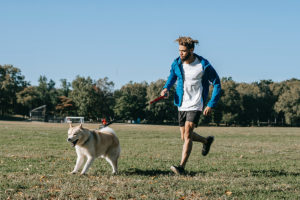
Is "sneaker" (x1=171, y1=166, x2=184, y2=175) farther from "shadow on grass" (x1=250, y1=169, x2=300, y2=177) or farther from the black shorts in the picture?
"shadow on grass" (x1=250, y1=169, x2=300, y2=177)

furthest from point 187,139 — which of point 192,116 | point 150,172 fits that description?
point 150,172

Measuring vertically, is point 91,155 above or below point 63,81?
below

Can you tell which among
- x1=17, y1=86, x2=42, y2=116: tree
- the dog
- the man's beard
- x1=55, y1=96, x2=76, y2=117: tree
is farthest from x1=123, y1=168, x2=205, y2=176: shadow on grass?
x1=55, y1=96, x2=76, y2=117: tree

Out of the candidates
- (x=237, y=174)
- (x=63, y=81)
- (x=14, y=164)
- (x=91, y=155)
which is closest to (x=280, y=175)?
(x=237, y=174)

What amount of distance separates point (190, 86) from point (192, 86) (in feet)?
0.13

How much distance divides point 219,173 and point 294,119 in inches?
3085

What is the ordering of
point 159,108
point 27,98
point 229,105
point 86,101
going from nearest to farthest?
1. point 159,108
2. point 229,105
3. point 27,98
4. point 86,101

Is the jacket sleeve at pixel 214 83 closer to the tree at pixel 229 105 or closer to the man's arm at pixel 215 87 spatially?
the man's arm at pixel 215 87

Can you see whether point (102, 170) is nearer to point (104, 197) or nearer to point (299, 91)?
point (104, 197)

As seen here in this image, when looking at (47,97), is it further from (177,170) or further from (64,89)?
(177,170)

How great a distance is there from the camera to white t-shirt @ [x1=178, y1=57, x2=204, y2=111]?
635 centimetres

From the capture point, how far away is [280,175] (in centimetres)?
654

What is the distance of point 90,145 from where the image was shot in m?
6.24

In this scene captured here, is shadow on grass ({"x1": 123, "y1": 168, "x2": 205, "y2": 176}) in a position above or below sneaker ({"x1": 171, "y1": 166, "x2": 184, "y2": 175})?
below
